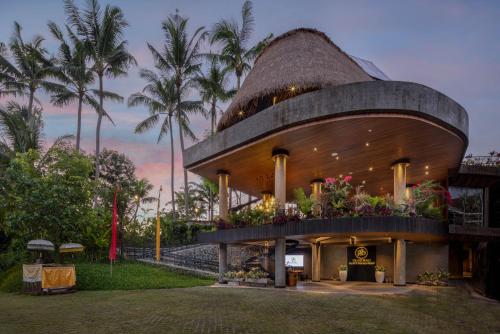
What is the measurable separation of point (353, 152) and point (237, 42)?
22.0 metres

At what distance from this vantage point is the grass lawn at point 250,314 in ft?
29.8

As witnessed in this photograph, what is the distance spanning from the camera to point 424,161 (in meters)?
21.8

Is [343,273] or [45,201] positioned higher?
[45,201]

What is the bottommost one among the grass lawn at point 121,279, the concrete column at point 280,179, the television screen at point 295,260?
the grass lawn at point 121,279

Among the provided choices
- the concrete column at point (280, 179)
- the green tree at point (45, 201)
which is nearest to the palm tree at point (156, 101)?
the green tree at point (45, 201)

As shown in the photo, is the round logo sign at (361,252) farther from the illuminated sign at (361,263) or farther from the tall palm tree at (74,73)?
the tall palm tree at (74,73)

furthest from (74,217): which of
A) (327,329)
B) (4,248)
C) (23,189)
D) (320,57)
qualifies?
(327,329)

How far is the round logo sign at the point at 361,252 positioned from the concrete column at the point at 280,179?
756 centimetres

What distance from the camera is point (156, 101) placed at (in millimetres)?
40812

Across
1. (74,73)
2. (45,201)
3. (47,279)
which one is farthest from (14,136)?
(47,279)

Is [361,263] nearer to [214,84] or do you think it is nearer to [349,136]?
[349,136]

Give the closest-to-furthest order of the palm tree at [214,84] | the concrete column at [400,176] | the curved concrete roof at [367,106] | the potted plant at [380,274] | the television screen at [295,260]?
1. the curved concrete roof at [367,106]
2. the concrete column at [400,176]
3. the potted plant at [380,274]
4. the television screen at [295,260]
5. the palm tree at [214,84]

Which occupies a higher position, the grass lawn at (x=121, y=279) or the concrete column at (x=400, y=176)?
the concrete column at (x=400, y=176)

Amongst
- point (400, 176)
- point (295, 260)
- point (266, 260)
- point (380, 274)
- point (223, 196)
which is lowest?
point (380, 274)
